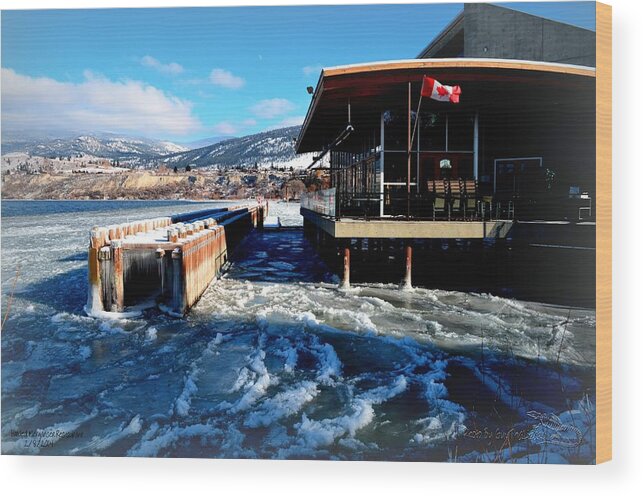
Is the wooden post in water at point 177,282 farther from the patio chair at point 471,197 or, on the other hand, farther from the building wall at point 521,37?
the building wall at point 521,37

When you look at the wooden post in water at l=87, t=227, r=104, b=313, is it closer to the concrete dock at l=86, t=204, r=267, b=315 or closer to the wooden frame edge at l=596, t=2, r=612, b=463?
the concrete dock at l=86, t=204, r=267, b=315

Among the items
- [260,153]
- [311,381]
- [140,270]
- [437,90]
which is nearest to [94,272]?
[140,270]

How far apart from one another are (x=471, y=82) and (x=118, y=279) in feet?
25.7

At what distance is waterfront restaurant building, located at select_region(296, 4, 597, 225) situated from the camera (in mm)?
11023

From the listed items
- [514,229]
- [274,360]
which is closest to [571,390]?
[274,360]

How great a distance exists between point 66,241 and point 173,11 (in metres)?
21.9

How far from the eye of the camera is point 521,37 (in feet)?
41.3

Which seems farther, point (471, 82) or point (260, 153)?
point (260, 153)

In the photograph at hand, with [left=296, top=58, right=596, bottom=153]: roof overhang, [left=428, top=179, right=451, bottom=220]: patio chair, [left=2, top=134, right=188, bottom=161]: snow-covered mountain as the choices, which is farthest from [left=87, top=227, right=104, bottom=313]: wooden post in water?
[left=428, top=179, right=451, bottom=220]: patio chair

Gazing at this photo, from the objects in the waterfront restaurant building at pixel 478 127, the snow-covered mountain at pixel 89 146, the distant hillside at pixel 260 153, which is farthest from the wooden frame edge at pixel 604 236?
the distant hillside at pixel 260 153

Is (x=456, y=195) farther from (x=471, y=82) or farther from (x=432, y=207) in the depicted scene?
(x=471, y=82)

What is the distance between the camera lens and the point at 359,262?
15.1m

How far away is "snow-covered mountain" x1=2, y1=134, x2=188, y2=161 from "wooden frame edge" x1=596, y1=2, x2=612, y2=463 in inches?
225

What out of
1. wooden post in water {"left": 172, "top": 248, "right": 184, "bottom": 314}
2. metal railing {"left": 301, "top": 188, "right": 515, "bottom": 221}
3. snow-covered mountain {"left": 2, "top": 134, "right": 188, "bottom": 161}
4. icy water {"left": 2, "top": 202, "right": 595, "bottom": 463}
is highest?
snow-covered mountain {"left": 2, "top": 134, "right": 188, "bottom": 161}
